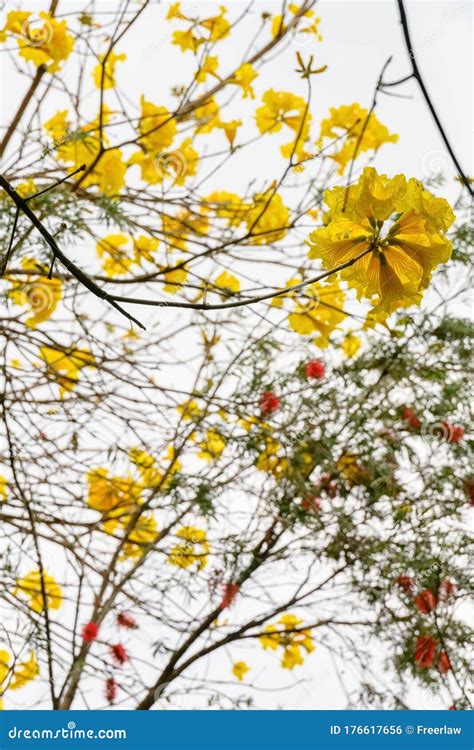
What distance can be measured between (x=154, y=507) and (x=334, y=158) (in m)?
0.76

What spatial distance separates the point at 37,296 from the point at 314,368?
0.65m

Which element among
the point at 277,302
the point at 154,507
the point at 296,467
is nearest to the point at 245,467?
the point at 296,467

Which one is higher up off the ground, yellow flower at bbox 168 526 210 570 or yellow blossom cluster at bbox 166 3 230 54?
yellow blossom cluster at bbox 166 3 230 54

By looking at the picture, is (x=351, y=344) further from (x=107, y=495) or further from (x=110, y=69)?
(x=110, y=69)

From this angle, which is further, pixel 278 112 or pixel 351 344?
pixel 351 344

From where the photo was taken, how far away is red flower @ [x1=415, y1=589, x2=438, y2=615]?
69.2 inches

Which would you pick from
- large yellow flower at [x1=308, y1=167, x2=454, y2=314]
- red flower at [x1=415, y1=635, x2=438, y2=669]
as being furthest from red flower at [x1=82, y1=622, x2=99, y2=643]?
large yellow flower at [x1=308, y1=167, x2=454, y2=314]

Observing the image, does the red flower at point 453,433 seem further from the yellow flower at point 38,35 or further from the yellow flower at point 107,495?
the yellow flower at point 38,35

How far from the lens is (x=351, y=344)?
182 cm

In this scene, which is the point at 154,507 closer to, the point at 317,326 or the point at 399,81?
the point at 317,326

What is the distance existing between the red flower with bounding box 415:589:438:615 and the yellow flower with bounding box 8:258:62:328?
1004mm

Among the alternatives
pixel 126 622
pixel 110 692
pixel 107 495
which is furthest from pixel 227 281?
pixel 110 692

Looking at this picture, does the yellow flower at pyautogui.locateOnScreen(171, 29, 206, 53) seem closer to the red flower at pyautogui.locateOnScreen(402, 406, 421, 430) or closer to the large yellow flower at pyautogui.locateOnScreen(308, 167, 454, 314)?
the red flower at pyautogui.locateOnScreen(402, 406, 421, 430)

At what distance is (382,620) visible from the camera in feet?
6.07
